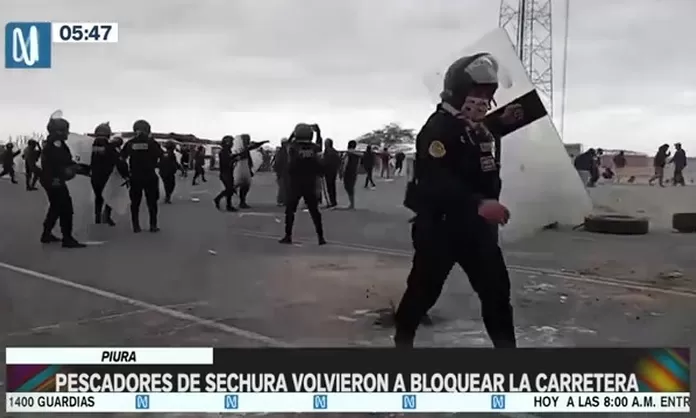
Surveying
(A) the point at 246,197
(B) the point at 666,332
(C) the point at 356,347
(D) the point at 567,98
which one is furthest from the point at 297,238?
(B) the point at 666,332

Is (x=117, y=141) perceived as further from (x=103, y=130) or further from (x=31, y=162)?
(x=31, y=162)

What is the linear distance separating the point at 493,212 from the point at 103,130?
1.06 m

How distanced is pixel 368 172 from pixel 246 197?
14.9 inches

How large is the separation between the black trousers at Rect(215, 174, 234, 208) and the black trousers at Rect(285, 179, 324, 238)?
168mm

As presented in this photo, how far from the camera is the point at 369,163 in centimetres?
209

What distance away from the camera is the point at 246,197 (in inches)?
88.0

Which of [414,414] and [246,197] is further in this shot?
[246,197]

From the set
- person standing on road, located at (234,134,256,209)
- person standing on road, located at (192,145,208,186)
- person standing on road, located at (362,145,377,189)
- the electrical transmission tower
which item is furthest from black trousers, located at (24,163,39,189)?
the electrical transmission tower

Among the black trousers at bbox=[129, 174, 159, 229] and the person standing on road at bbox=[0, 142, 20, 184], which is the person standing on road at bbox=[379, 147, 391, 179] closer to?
the black trousers at bbox=[129, 174, 159, 229]

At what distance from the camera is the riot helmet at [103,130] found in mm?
2047

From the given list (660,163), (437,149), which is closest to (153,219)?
(437,149)

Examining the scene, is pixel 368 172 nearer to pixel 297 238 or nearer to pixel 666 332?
pixel 297 238
